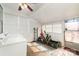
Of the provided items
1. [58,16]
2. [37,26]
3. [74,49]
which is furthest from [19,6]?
[74,49]

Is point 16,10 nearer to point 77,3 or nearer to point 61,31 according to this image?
point 61,31

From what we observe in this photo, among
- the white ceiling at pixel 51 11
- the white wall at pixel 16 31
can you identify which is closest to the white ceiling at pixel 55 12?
the white ceiling at pixel 51 11

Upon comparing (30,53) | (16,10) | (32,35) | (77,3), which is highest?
(77,3)

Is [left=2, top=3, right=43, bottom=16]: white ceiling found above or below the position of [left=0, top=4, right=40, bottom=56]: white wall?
above

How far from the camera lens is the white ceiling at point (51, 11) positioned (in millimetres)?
1614

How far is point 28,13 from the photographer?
66.9 inches

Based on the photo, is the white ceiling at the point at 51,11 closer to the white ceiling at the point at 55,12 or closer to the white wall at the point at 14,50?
the white ceiling at the point at 55,12

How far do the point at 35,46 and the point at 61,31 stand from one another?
51 centimetres

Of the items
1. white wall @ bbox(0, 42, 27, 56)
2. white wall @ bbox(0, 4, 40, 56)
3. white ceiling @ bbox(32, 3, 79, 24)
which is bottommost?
white wall @ bbox(0, 42, 27, 56)

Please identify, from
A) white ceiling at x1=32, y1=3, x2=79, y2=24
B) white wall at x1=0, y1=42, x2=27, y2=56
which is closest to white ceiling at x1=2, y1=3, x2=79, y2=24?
white ceiling at x1=32, y1=3, x2=79, y2=24

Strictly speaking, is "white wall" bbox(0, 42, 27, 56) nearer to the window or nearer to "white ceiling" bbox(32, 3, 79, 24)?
"white ceiling" bbox(32, 3, 79, 24)

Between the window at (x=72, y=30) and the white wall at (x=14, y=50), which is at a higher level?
the window at (x=72, y=30)

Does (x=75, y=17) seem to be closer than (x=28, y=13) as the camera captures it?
Yes

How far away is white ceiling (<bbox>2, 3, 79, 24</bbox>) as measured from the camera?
1.61 m
